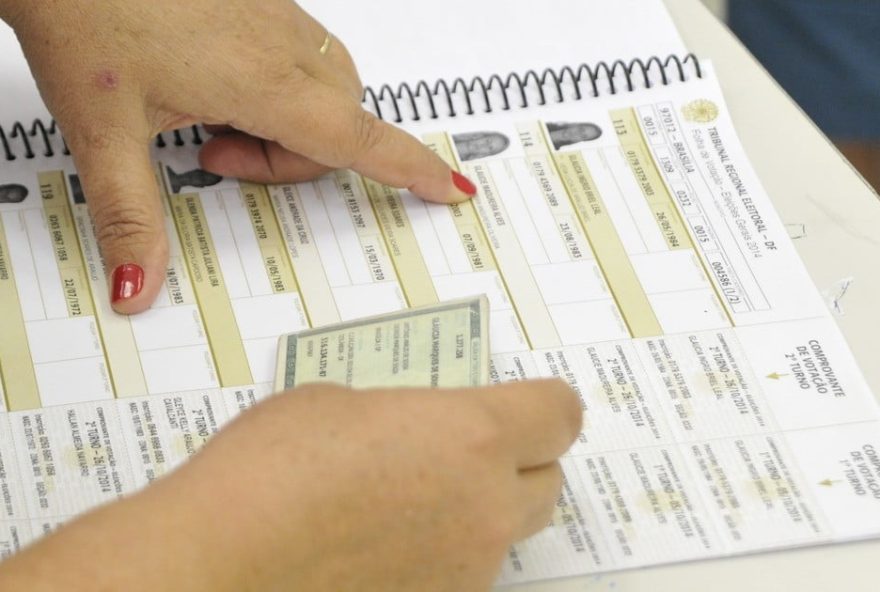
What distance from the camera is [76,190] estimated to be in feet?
2.62

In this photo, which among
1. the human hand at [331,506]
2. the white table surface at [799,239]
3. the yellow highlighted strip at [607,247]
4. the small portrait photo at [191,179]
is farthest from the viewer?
the small portrait photo at [191,179]

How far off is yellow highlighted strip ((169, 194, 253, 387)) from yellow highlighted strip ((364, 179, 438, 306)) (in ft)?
0.38

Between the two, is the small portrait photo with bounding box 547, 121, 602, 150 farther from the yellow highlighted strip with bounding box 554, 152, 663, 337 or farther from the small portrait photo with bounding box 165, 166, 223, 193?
the small portrait photo with bounding box 165, 166, 223, 193

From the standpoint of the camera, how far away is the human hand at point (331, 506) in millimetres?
448

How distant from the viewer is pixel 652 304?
71 centimetres

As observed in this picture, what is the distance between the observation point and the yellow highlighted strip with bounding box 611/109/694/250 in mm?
762

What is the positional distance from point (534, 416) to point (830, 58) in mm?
784

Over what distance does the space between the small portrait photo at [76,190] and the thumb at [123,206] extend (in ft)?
0.14

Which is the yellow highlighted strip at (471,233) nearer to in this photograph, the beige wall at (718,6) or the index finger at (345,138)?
the index finger at (345,138)

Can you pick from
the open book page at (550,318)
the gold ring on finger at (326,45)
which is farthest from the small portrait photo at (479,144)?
the gold ring on finger at (326,45)

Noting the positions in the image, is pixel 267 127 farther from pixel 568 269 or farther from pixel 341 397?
pixel 341 397

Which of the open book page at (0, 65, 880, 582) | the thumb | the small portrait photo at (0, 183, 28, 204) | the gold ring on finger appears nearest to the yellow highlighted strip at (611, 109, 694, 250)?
the open book page at (0, 65, 880, 582)

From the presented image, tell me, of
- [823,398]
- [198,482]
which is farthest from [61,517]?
[823,398]

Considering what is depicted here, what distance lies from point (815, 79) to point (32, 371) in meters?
0.86
